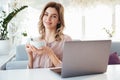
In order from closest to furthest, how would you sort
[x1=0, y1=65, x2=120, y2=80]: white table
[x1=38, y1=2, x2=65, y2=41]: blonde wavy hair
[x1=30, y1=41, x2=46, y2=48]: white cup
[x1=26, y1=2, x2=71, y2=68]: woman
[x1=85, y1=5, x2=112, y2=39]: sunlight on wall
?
[x1=0, y1=65, x2=120, y2=80]: white table → [x1=30, y1=41, x2=46, y2=48]: white cup → [x1=26, y1=2, x2=71, y2=68]: woman → [x1=38, y1=2, x2=65, y2=41]: blonde wavy hair → [x1=85, y1=5, x2=112, y2=39]: sunlight on wall

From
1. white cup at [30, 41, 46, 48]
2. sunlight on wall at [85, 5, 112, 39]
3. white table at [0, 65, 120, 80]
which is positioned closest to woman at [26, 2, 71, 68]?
white cup at [30, 41, 46, 48]

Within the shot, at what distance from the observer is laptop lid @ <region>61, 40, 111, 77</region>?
1081mm

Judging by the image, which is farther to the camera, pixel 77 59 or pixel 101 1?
pixel 101 1

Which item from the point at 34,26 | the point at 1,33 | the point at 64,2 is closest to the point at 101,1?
the point at 64,2

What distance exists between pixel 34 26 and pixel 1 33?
72.0 inches

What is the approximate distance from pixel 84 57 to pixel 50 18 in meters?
0.62

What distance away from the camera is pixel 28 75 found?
1108 millimetres

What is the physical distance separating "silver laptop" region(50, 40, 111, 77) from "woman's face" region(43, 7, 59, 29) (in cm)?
60

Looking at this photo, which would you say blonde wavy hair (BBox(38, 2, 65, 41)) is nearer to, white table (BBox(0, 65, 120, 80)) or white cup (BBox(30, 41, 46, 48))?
white cup (BBox(30, 41, 46, 48))

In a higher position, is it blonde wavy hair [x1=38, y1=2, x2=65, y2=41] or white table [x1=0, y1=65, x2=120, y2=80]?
blonde wavy hair [x1=38, y1=2, x2=65, y2=41]

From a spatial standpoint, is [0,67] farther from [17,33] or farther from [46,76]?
[17,33]

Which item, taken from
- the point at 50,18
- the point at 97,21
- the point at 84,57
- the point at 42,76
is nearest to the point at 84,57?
the point at 84,57

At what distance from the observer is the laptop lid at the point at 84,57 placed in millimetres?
1081

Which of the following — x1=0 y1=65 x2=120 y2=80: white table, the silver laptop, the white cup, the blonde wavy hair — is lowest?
x1=0 y1=65 x2=120 y2=80: white table
